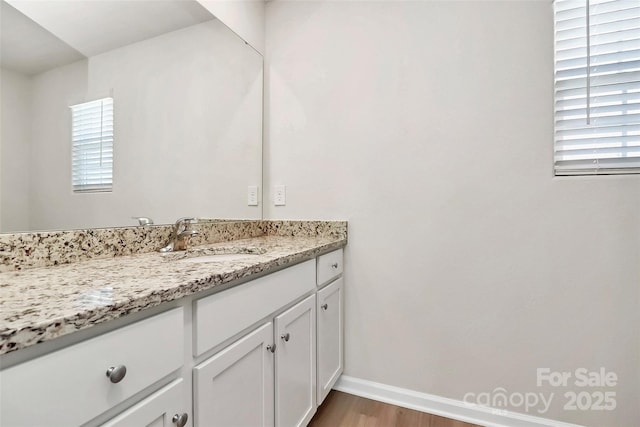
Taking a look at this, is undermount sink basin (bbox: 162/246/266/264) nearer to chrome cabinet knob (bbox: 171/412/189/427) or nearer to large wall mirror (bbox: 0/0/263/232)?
large wall mirror (bbox: 0/0/263/232)

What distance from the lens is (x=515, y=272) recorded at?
4.71 ft

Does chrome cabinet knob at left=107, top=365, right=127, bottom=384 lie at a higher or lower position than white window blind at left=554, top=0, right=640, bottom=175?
lower

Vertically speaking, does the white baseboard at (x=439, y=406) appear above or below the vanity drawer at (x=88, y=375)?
below

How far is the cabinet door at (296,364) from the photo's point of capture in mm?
1119

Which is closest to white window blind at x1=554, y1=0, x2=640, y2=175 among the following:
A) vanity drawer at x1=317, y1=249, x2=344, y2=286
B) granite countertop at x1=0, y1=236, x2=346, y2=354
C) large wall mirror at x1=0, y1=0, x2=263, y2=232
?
vanity drawer at x1=317, y1=249, x2=344, y2=286

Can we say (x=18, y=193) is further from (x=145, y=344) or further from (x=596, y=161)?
(x=596, y=161)

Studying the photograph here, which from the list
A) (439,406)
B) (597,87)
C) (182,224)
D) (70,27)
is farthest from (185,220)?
(597,87)

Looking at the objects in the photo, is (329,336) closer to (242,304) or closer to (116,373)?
(242,304)

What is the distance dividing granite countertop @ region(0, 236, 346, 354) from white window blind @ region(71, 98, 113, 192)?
282 mm

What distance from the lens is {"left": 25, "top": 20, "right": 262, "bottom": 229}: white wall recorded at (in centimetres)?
98

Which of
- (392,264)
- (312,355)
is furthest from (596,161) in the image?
(312,355)

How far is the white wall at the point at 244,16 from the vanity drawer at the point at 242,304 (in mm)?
1379

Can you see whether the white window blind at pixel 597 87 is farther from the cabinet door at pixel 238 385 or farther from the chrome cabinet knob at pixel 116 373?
the chrome cabinet knob at pixel 116 373

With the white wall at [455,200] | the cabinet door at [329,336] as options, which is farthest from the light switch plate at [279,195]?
the cabinet door at [329,336]
